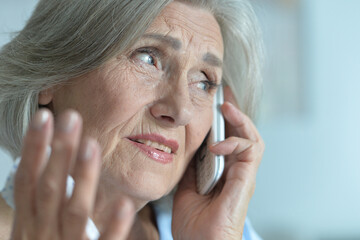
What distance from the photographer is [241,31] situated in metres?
1.47

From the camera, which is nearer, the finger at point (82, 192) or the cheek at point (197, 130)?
the finger at point (82, 192)

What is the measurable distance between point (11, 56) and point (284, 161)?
186 centimetres

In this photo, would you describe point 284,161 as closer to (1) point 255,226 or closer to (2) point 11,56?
(1) point 255,226

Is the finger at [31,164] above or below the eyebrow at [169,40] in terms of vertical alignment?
below

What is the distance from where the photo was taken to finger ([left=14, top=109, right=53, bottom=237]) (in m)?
0.54

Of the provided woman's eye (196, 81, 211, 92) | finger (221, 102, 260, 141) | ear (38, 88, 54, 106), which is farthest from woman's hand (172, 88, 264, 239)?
ear (38, 88, 54, 106)

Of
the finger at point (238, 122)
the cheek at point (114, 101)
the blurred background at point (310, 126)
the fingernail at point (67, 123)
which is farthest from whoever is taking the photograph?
the blurred background at point (310, 126)

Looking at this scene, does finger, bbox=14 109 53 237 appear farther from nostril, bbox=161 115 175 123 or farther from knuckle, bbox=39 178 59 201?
nostril, bbox=161 115 175 123

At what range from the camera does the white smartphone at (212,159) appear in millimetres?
1293

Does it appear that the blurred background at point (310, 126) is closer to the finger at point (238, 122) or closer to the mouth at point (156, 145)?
the finger at point (238, 122)

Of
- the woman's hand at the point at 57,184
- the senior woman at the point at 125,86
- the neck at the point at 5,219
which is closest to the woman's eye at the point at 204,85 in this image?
the senior woman at the point at 125,86

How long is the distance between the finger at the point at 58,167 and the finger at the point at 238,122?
0.89 metres

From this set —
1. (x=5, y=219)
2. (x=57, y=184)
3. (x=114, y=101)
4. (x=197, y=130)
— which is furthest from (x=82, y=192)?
(x=197, y=130)

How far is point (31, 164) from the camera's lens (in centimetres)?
56
